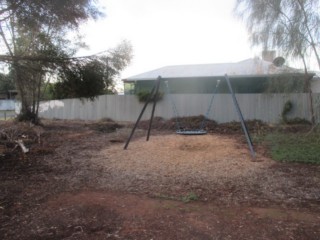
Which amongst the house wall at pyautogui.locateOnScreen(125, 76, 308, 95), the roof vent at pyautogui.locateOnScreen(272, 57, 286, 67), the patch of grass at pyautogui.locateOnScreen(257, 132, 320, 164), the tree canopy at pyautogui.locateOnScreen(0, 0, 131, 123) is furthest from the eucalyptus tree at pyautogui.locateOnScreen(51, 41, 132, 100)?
the house wall at pyautogui.locateOnScreen(125, 76, 308, 95)

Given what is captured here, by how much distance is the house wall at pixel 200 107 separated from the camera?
12.4 meters

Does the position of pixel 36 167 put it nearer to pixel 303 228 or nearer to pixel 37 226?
pixel 37 226

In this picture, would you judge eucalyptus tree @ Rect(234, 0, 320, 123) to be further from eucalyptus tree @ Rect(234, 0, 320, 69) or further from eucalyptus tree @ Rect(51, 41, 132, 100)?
eucalyptus tree @ Rect(51, 41, 132, 100)

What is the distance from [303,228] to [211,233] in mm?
955

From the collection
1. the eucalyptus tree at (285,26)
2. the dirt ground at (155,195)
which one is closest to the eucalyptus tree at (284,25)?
the eucalyptus tree at (285,26)

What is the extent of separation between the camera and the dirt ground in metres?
3.23

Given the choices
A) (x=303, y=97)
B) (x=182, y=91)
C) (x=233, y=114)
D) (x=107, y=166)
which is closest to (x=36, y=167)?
(x=107, y=166)

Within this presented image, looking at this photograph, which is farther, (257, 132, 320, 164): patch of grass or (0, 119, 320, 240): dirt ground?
(257, 132, 320, 164): patch of grass

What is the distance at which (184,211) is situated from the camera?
3.73 metres

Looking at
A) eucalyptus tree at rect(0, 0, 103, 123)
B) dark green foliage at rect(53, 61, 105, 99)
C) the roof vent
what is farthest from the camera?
the roof vent

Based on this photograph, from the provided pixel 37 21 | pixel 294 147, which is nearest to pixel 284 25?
pixel 294 147

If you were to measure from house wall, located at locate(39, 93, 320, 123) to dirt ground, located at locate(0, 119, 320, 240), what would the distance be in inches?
219

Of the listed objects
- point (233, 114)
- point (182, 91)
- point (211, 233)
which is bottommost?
point (211, 233)

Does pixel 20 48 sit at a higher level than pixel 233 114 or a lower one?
higher
